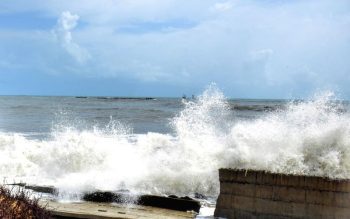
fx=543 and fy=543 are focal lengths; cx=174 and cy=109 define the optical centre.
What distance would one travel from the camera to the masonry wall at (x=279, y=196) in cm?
732

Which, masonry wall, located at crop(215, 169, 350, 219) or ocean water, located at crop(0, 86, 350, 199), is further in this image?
ocean water, located at crop(0, 86, 350, 199)

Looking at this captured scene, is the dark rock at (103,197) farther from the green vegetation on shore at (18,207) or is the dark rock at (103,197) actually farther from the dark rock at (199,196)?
the green vegetation on shore at (18,207)

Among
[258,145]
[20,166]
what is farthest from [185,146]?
[20,166]

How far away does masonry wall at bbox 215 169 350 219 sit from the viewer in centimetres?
732

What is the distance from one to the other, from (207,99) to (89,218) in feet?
23.6

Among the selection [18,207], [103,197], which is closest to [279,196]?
[103,197]

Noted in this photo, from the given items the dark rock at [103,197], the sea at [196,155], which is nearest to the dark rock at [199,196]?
the sea at [196,155]

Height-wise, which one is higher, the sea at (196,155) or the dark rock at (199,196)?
the sea at (196,155)

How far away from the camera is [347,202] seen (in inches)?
285

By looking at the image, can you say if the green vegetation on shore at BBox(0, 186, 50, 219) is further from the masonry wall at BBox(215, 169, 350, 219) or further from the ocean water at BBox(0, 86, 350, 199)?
the ocean water at BBox(0, 86, 350, 199)

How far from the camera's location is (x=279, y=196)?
7605 millimetres

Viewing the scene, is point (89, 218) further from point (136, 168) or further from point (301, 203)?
point (136, 168)

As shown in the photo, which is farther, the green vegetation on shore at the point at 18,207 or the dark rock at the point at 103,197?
the dark rock at the point at 103,197

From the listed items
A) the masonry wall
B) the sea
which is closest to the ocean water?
the sea
